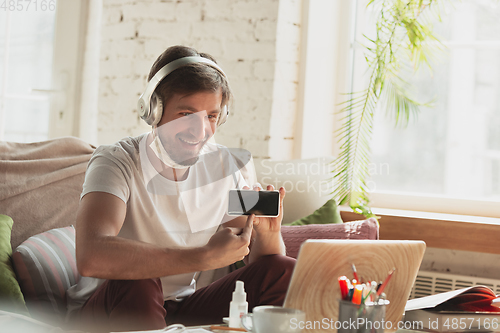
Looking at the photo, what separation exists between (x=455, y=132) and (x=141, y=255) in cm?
182

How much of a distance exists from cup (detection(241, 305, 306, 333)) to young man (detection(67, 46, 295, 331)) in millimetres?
272

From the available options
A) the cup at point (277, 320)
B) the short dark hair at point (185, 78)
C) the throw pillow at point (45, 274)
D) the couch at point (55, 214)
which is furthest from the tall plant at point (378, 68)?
the cup at point (277, 320)

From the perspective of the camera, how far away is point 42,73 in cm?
272

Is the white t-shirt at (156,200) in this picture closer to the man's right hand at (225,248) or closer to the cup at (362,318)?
the man's right hand at (225,248)

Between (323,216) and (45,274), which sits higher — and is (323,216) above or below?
above

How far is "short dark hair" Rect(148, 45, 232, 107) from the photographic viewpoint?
4.12 ft

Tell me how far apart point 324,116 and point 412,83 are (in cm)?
46

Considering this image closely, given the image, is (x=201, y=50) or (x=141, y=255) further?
(x=201, y=50)

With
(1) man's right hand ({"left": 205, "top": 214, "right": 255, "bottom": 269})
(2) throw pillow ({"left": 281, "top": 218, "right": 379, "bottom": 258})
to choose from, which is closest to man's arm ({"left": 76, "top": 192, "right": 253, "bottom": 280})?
(1) man's right hand ({"left": 205, "top": 214, "right": 255, "bottom": 269})

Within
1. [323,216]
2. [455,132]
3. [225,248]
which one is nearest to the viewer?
[225,248]

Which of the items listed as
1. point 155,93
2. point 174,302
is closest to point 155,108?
point 155,93

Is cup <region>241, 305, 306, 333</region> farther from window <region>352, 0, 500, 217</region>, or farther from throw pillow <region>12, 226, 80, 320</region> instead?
window <region>352, 0, 500, 217</region>

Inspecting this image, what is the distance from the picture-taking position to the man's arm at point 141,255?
3.43ft

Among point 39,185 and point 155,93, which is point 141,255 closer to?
point 155,93
